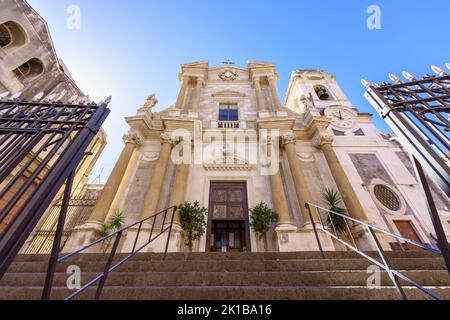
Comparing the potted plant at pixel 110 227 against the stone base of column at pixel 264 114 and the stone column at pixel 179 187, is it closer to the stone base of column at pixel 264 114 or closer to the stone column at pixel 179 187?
the stone column at pixel 179 187

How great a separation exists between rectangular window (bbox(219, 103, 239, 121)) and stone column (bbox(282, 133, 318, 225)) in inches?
149

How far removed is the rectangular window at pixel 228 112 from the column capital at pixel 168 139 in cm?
352

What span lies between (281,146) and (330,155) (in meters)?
2.15

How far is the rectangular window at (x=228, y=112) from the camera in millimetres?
11883

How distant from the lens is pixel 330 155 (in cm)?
880

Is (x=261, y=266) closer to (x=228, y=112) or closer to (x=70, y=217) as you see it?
(x=228, y=112)

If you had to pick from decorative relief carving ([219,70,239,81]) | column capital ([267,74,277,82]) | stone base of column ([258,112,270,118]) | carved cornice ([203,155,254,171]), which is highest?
decorative relief carving ([219,70,239,81])

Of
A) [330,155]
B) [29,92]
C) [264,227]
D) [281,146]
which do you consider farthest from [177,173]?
[29,92]

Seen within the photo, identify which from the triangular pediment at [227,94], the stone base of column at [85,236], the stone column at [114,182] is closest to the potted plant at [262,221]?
the stone base of column at [85,236]

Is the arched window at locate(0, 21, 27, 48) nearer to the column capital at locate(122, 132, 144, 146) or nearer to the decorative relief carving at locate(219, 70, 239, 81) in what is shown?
the column capital at locate(122, 132, 144, 146)

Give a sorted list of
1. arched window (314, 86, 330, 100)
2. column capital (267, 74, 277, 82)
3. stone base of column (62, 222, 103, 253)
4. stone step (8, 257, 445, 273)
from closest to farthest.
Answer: stone step (8, 257, 445, 273) → stone base of column (62, 222, 103, 253) → column capital (267, 74, 277, 82) → arched window (314, 86, 330, 100)

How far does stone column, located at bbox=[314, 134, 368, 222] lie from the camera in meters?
7.02

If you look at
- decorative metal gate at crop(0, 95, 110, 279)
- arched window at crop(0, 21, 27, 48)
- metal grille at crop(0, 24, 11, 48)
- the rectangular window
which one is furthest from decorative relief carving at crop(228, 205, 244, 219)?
metal grille at crop(0, 24, 11, 48)
